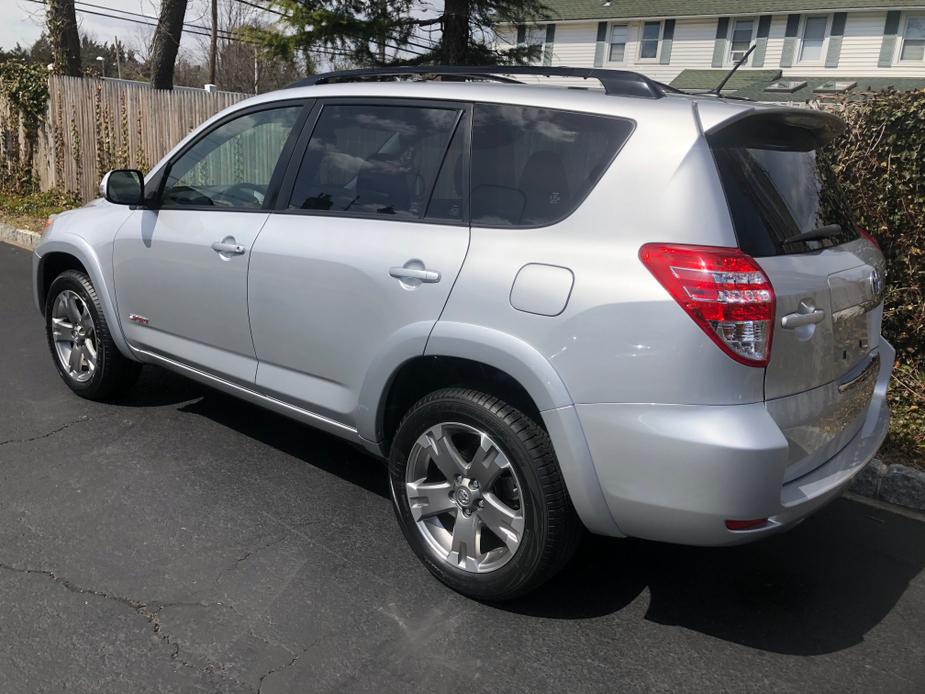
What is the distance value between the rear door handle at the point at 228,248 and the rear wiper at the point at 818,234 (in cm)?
228

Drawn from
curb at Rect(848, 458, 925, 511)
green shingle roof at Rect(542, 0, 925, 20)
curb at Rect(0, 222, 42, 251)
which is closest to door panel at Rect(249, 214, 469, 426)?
curb at Rect(848, 458, 925, 511)

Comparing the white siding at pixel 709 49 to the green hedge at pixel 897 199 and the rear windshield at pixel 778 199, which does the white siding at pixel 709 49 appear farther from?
the rear windshield at pixel 778 199

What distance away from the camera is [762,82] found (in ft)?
86.2

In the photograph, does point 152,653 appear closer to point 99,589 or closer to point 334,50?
point 99,589

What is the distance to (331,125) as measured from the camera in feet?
11.9

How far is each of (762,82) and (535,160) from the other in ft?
86.5

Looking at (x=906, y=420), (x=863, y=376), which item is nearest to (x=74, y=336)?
(x=863, y=376)

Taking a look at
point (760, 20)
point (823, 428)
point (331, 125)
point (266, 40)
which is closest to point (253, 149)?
point (331, 125)

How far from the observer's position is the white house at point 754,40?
2602 centimetres

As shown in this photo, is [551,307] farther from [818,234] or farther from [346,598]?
[346,598]

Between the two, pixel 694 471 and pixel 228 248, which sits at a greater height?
pixel 228 248

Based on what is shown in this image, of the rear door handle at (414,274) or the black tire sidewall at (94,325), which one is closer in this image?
the rear door handle at (414,274)

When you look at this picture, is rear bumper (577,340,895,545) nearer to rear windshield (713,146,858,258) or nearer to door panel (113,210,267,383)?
rear windshield (713,146,858,258)

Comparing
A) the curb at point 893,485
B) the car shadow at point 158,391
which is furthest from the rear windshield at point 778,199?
the car shadow at point 158,391
